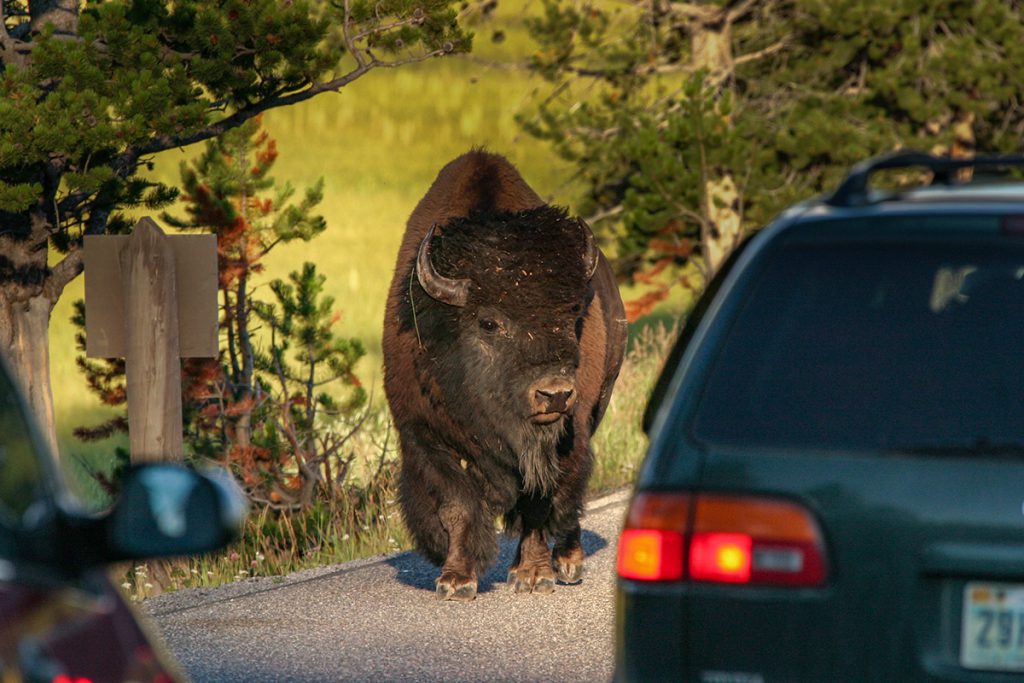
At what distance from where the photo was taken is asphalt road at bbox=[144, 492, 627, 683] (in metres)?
6.94

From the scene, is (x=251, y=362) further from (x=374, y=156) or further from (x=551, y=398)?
(x=374, y=156)

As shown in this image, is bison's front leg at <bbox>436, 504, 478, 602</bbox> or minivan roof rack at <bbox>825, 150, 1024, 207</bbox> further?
bison's front leg at <bbox>436, 504, 478, 602</bbox>

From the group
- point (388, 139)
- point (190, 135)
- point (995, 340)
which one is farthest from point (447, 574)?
point (388, 139)

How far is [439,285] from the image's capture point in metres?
8.95

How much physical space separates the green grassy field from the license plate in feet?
81.4

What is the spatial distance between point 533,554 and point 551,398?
96 cm

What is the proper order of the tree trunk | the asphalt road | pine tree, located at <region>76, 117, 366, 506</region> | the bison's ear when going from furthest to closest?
pine tree, located at <region>76, 117, 366, 506</region> → the tree trunk → the bison's ear → the asphalt road

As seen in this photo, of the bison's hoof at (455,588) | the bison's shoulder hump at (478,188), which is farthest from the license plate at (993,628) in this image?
the bison's shoulder hump at (478,188)

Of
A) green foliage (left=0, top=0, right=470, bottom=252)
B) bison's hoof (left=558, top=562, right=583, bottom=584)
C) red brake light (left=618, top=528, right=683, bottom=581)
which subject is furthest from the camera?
green foliage (left=0, top=0, right=470, bottom=252)

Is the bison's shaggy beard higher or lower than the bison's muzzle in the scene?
lower

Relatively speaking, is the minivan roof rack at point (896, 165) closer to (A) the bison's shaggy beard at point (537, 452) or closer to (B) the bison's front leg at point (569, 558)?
(A) the bison's shaggy beard at point (537, 452)

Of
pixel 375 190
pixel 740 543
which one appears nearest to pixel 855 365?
pixel 740 543

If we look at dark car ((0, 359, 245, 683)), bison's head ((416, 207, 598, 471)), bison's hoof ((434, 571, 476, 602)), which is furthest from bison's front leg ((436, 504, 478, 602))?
dark car ((0, 359, 245, 683))

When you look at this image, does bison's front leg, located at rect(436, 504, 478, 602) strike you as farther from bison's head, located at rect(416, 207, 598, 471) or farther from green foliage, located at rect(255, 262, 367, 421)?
green foliage, located at rect(255, 262, 367, 421)
